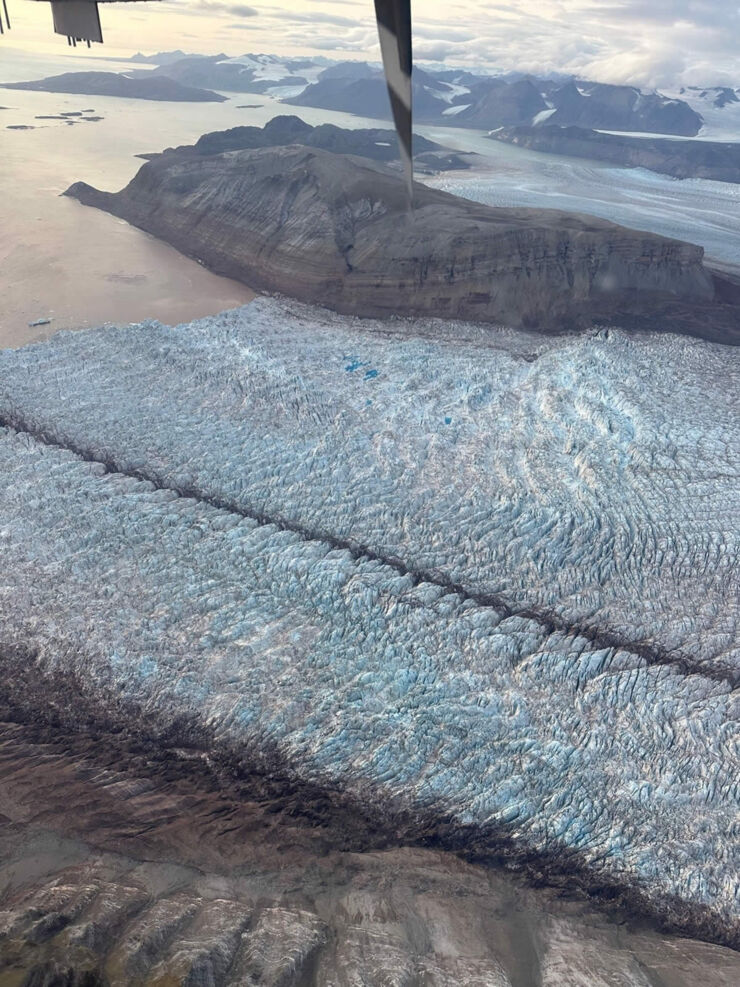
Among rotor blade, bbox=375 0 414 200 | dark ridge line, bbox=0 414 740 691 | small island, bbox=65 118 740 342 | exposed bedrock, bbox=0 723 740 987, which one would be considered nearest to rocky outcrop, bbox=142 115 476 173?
small island, bbox=65 118 740 342

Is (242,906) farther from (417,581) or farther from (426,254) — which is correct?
(426,254)

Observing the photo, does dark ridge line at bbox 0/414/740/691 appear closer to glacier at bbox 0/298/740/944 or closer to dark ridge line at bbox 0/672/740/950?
glacier at bbox 0/298/740/944

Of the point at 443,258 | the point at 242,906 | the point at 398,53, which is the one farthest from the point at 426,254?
the point at 398,53

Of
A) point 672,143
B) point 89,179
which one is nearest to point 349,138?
point 89,179

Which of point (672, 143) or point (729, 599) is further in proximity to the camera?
point (672, 143)

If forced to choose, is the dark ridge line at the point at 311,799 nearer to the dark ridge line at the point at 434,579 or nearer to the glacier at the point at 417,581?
the glacier at the point at 417,581

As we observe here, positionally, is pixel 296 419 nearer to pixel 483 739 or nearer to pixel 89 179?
pixel 483 739

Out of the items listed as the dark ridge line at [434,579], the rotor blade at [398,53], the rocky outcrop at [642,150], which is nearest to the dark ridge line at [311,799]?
the dark ridge line at [434,579]
